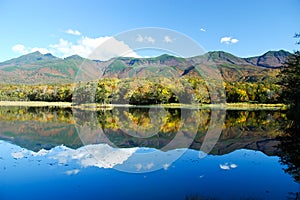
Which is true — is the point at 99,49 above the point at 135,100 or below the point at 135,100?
above

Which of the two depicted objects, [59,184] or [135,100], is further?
[135,100]

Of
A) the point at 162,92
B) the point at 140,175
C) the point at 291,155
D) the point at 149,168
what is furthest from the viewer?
the point at 162,92

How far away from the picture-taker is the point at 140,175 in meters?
10.3

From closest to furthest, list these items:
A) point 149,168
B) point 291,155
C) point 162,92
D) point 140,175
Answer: point 140,175 < point 149,168 < point 291,155 < point 162,92

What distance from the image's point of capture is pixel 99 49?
17578 mm

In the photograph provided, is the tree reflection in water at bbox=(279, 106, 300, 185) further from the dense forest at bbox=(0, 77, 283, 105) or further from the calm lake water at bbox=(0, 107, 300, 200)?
the dense forest at bbox=(0, 77, 283, 105)

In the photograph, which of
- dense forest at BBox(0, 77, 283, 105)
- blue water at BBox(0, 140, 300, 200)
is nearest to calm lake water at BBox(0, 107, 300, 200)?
blue water at BBox(0, 140, 300, 200)

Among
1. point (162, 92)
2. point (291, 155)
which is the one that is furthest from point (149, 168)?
point (162, 92)

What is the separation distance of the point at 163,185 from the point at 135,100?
61.7m

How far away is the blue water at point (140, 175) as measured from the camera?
8188mm

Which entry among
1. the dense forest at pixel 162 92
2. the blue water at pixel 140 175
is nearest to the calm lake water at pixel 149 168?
the blue water at pixel 140 175

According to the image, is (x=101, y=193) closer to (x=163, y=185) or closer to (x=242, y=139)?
(x=163, y=185)

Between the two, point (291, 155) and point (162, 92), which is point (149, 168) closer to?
point (291, 155)

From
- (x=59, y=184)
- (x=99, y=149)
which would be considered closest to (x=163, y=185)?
(x=59, y=184)
